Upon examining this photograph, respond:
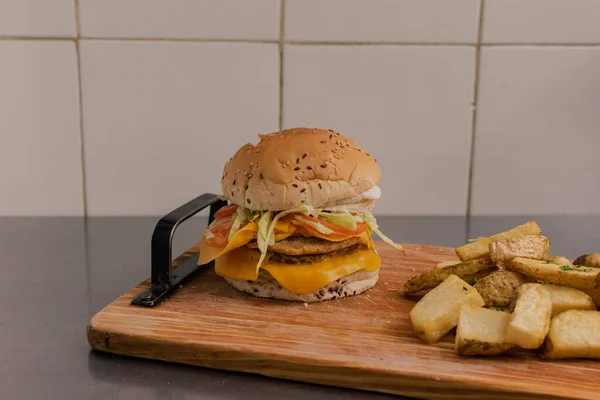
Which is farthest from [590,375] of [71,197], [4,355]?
[71,197]

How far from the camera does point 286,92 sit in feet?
8.67

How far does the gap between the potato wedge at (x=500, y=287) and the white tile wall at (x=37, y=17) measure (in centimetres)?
206

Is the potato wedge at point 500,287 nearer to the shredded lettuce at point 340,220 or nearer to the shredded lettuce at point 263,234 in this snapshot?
the shredded lettuce at point 340,220

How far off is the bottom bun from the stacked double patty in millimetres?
71

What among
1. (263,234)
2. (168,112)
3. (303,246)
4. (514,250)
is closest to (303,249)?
(303,246)

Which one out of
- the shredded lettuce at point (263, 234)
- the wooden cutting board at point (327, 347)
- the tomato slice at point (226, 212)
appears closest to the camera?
the wooden cutting board at point (327, 347)

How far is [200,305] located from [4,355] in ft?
1.60

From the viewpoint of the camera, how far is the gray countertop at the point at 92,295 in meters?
1.23

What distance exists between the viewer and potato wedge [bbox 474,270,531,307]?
148cm

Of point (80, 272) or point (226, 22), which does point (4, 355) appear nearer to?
point (80, 272)

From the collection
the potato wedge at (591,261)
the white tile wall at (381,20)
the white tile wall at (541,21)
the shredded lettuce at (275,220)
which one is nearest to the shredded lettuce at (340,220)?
the shredded lettuce at (275,220)

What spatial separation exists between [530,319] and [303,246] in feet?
2.05

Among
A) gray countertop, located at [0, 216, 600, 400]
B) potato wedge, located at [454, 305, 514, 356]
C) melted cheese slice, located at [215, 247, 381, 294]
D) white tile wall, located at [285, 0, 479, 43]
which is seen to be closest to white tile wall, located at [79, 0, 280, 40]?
white tile wall, located at [285, 0, 479, 43]

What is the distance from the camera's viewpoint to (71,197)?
275 cm
